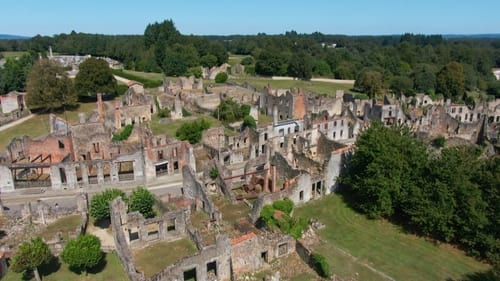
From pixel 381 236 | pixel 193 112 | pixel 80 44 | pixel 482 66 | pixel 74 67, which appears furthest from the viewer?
pixel 80 44

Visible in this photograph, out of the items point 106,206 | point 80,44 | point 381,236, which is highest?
point 80,44

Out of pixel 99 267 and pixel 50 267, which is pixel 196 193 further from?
pixel 50 267

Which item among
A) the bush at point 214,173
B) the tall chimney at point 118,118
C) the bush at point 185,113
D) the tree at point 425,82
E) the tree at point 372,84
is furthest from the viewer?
the tree at point 425,82

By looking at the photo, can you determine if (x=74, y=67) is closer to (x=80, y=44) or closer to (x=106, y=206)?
(x=80, y=44)

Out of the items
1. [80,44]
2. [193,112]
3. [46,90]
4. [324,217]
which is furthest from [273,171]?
[80,44]

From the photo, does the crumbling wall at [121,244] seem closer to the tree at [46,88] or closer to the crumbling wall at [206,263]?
the crumbling wall at [206,263]

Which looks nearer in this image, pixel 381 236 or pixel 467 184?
pixel 467 184

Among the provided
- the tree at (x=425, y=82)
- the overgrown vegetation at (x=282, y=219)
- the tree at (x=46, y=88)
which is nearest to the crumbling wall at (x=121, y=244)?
the overgrown vegetation at (x=282, y=219)

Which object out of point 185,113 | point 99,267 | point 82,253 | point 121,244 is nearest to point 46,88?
point 185,113
